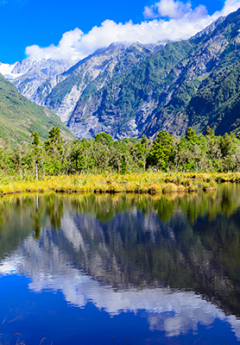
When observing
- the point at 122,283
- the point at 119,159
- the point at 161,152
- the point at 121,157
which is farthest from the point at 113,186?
the point at 161,152

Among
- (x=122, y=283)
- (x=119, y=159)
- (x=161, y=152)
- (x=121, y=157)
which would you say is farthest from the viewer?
(x=121, y=157)

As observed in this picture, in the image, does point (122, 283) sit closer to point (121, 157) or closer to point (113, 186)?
point (113, 186)

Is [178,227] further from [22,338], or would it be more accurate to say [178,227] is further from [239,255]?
[22,338]

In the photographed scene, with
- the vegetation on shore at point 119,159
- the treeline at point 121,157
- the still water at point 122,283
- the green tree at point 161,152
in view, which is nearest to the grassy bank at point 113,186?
the vegetation on shore at point 119,159

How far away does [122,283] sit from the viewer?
16.1 meters

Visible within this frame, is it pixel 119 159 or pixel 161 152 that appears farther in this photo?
pixel 161 152

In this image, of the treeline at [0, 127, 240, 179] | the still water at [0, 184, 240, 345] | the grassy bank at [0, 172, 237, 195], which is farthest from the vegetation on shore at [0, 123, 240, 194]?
the still water at [0, 184, 240, 345]

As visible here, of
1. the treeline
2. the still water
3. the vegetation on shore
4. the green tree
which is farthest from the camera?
the green tree

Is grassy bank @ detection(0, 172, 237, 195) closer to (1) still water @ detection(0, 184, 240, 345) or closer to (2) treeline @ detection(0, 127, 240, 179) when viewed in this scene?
(2) treeline @ detection(0, 127, 240, 179)

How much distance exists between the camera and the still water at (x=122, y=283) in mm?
12055

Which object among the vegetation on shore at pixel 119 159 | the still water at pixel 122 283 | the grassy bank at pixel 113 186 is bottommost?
the still water at pixel 122 283

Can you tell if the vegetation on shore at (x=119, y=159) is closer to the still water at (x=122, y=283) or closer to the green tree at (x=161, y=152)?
the green tree at (x=161, y=152)

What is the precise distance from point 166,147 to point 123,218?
84899mm

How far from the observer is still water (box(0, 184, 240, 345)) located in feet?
39.5
